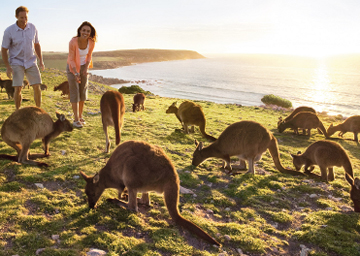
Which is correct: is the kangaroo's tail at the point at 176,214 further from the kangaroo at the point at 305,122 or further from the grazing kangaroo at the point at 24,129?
the kangaroo at the point at 305,122

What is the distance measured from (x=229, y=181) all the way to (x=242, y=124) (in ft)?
5.60

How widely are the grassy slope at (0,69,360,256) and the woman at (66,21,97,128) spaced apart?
5.44ft

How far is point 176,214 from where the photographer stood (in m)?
4.03

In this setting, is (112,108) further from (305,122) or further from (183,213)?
(305,122)

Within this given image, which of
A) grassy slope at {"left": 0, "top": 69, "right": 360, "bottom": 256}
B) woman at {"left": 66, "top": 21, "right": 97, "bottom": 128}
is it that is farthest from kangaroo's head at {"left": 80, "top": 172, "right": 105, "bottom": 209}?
woman at {"left": 66, "top": 21, "right": 97, "bottom": 128}

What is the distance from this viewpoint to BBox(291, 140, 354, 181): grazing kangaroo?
6738 mm

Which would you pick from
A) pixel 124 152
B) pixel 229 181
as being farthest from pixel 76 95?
pixel 229 181

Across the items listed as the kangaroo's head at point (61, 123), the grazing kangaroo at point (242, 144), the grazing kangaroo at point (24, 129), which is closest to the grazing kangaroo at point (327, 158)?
the grazing kangaroo at point (242, 144)

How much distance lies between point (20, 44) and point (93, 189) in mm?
5864

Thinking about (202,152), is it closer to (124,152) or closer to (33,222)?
(124,152)

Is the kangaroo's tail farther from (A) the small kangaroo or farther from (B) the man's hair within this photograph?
(B) the man's hair

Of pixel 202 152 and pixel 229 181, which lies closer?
pixel 229 181

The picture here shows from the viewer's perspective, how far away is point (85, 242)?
3.45 m

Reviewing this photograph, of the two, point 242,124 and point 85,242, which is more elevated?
point 242,124
